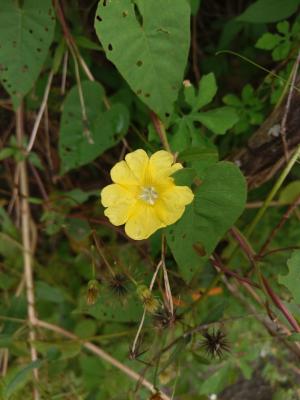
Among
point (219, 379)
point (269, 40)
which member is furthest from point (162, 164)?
point (219, 379)

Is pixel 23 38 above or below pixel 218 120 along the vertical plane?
above

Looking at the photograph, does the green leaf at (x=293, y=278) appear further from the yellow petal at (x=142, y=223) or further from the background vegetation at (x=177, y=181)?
the yellow petal at (x=142, y=223)

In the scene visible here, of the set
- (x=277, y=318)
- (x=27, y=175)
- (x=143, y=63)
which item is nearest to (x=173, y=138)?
(x=143, y=63)

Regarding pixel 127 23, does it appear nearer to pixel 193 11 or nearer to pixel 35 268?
pixel 193 11

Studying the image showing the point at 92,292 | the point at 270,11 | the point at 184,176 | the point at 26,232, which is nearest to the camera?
the point at 184,176

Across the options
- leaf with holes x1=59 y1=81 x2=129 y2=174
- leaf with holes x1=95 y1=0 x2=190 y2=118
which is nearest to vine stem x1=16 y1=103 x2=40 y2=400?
leaf with holes x1=59 y1=81 x2=129 y2=174

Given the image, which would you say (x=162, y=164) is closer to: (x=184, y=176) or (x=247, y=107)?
(x=184, y=176)

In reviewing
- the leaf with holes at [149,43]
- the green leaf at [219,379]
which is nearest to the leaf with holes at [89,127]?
the leaf with holes at [149,43]
